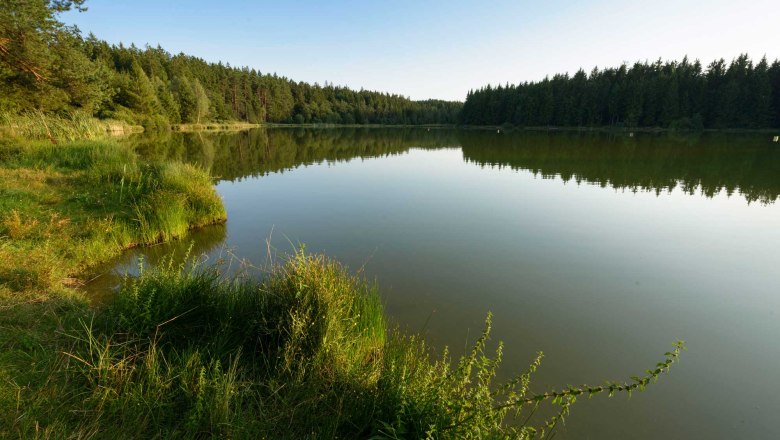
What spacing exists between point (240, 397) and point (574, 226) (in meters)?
11.5

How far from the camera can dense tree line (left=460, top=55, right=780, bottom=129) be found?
73.5 metres

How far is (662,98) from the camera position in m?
78.8

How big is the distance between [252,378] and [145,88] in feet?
220

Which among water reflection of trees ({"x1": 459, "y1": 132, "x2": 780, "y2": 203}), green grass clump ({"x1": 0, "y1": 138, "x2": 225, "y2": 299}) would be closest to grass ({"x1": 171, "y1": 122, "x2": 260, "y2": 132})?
green grass clump ({"x1": 0, "y1": 138, "x2": 225, "y2": 299})

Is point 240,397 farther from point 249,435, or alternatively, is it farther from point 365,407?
point 365,407

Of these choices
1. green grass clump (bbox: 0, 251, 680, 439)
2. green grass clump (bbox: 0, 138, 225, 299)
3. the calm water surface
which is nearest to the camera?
green grass clump (bbox: 0, 251, 680, 439)

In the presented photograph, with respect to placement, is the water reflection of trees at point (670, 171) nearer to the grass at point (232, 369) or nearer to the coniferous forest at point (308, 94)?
the grass at point (232, 369)

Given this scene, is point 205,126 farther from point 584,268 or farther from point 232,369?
point 232,369

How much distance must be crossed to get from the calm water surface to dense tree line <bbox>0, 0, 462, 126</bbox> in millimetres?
9398

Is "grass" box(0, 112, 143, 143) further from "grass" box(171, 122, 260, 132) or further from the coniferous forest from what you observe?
"grass" box(171, 122, 260, 132)

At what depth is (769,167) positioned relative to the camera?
24.3 metres

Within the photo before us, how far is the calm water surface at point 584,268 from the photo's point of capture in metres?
4.79

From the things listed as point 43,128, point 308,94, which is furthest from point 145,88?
point 308,94

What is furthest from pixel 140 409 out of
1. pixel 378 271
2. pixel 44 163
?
pixel 44 163
